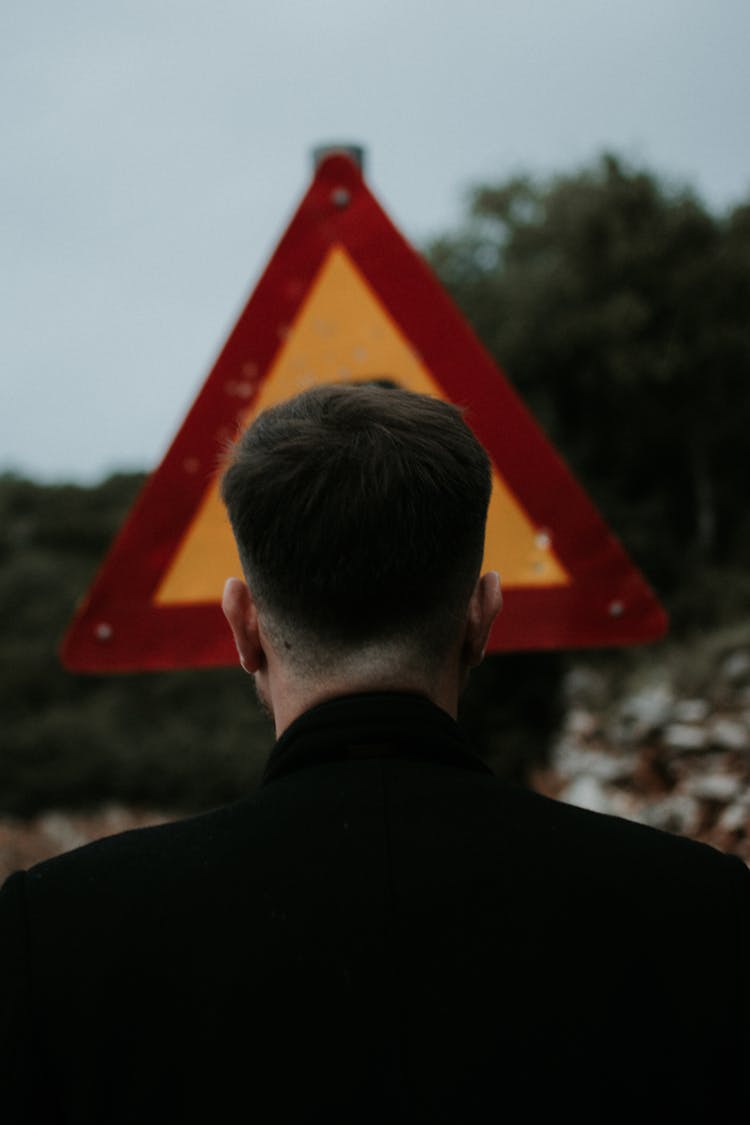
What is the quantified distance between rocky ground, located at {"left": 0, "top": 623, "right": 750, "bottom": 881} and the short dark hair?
334 centimetres

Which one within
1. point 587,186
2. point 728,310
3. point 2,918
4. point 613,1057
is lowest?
point 613,1057

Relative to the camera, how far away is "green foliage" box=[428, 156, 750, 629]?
34.7 feet

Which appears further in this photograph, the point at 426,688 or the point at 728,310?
the point at 728,310

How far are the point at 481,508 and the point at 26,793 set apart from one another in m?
10.9

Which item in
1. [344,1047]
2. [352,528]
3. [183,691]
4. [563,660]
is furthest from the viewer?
[183,691]

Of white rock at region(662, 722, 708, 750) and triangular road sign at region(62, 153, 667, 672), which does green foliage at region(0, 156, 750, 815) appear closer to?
white rock at region(662, 722, 708, 750)

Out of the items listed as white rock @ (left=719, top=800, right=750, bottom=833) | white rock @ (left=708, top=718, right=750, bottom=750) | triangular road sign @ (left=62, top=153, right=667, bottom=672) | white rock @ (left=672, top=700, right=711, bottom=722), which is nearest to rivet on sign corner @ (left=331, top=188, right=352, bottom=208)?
triangular road sign @ (left=62, top=153, right=667, bottom=672)

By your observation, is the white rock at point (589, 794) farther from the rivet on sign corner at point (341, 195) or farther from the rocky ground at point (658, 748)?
the rivet on sign corner at point (341, 195)

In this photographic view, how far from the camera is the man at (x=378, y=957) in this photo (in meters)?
1.03

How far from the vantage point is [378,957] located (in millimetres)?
1047

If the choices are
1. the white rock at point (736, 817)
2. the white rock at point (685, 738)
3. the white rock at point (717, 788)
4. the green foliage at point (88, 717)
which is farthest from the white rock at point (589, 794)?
the green foliage at point (88, 717)

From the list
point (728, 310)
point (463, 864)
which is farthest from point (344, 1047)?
point (728, 310)

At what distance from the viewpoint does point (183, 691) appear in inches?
512

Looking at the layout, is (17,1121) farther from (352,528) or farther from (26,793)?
(26,793)
